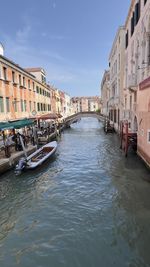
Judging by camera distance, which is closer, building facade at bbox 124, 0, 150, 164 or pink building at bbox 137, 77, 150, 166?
pink building at bbox 137, 77, 150, 166

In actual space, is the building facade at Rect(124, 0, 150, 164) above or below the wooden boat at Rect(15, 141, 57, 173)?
above

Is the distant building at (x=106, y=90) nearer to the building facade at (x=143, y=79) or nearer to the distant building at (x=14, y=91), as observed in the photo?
the distant building at (x=14, y=91)

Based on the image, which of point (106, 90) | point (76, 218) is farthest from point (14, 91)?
point (106, 90)

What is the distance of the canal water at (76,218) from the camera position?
4.64 metres

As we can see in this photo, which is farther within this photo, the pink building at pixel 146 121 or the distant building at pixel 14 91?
the distant building at pixel 14 91

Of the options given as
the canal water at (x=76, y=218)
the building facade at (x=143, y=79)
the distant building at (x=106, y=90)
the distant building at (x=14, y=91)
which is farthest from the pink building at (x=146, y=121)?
the distant building at (x=106, y=90)

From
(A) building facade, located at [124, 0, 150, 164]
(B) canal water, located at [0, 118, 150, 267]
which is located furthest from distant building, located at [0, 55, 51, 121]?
(A) building facade, located at [124, 0, 150, 164]

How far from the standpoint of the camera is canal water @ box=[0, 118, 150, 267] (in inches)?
183

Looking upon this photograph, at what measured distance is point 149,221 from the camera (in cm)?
584

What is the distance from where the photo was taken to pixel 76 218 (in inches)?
245

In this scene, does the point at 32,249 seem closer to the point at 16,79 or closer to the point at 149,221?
the point at 149,221

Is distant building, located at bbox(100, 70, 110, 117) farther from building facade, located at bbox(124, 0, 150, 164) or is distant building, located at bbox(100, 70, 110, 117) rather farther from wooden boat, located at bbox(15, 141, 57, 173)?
wooden boat, located at bbox(15, 141, 57, 173)

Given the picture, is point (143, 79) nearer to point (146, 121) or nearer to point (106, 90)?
point (146, 121)

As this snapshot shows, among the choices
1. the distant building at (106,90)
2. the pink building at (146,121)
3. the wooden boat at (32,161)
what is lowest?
the wooden boat at (32,161)
